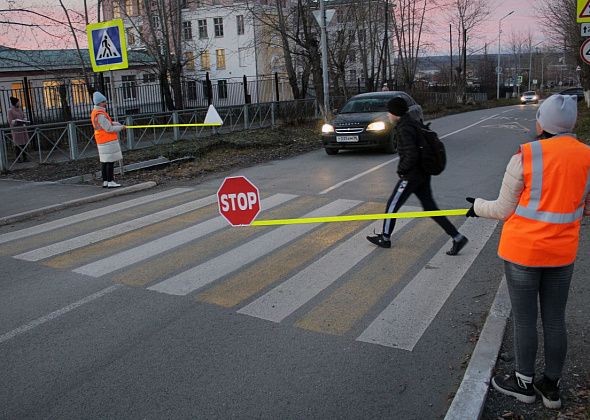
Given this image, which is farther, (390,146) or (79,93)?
(79,93)

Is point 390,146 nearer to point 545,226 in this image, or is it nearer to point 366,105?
point 366,105

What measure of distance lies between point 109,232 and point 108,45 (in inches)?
204

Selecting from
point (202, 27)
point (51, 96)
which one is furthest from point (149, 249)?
point (202, 27)

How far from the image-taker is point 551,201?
3008 mm

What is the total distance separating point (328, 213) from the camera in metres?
8.56

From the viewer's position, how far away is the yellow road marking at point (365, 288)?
4641 mm

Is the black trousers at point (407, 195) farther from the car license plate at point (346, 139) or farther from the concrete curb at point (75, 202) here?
the car license plate at point (346, 139)

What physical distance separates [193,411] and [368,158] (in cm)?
1217

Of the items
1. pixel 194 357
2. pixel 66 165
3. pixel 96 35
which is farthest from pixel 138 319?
pixel 66 165

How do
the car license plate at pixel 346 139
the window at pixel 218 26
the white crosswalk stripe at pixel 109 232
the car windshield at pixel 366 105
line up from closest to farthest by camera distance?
the white crosswalk stripe at pixel 109 232 < the car license plate at pixel 346 139 < the car windshield at pixel 366 105 < the window at pixel 218 26

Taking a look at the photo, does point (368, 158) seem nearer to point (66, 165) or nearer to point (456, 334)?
point (66, 165)

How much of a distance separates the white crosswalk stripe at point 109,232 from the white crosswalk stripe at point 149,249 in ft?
2.61

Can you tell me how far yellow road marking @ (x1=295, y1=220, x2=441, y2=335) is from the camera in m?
4.64

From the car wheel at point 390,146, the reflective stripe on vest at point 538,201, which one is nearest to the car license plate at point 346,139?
the car wheel at point 390,146
